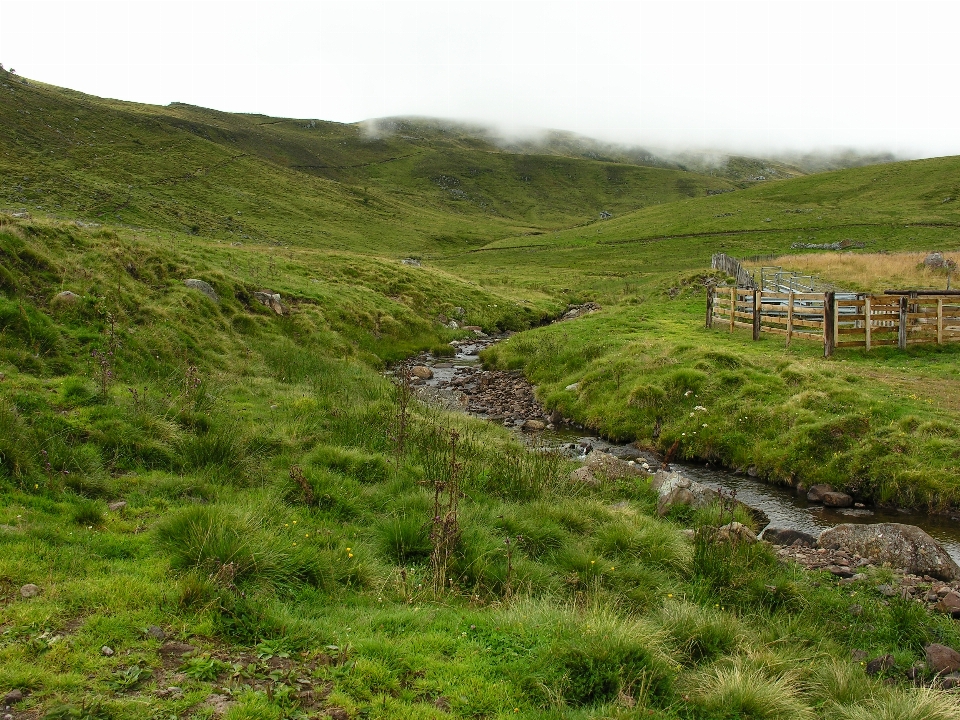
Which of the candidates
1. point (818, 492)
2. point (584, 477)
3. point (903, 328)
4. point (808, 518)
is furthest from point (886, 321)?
point (584, 477)

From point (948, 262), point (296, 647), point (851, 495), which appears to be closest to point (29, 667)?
point (296, 647)

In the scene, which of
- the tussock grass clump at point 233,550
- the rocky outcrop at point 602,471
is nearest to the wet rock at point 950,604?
the rocky outcrop at point 602,471

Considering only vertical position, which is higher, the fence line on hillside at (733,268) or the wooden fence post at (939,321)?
the fence line on hillside at (733,268)

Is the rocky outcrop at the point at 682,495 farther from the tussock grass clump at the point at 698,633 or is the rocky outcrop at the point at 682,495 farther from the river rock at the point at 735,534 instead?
the tussock grass clump at the point at 698,633

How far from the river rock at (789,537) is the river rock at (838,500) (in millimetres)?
2295

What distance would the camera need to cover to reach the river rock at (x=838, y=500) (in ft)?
44.2

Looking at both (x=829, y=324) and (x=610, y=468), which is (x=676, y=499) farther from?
(x=829, y=324)

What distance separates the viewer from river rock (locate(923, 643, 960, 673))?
6.91 m

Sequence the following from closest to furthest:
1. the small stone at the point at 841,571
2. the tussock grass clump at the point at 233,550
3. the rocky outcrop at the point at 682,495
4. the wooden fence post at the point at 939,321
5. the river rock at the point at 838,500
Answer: the tussock grass clump at the point at 233,550
the small stone at the point at 841,571
the rocky outcrop at the point at 682,495
the river rock at the point at 838,500
the wooden fence post at the point at 939,321

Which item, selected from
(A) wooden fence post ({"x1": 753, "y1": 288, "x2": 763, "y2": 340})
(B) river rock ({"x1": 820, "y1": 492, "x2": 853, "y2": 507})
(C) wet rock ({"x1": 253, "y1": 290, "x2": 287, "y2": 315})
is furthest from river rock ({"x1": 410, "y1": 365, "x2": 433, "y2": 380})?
(B) river rock ({"x1": 820, "y1": 492, "x2": 853, "y2": 507})

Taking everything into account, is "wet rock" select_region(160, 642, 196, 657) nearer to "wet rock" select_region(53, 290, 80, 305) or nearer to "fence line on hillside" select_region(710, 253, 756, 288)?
"wet rock" select_region(53, 290, 80, 305)

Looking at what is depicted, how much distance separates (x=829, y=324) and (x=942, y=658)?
689 inches

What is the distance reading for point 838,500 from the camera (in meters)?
13.5

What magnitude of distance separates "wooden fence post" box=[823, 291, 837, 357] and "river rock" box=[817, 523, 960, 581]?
13.0 m
